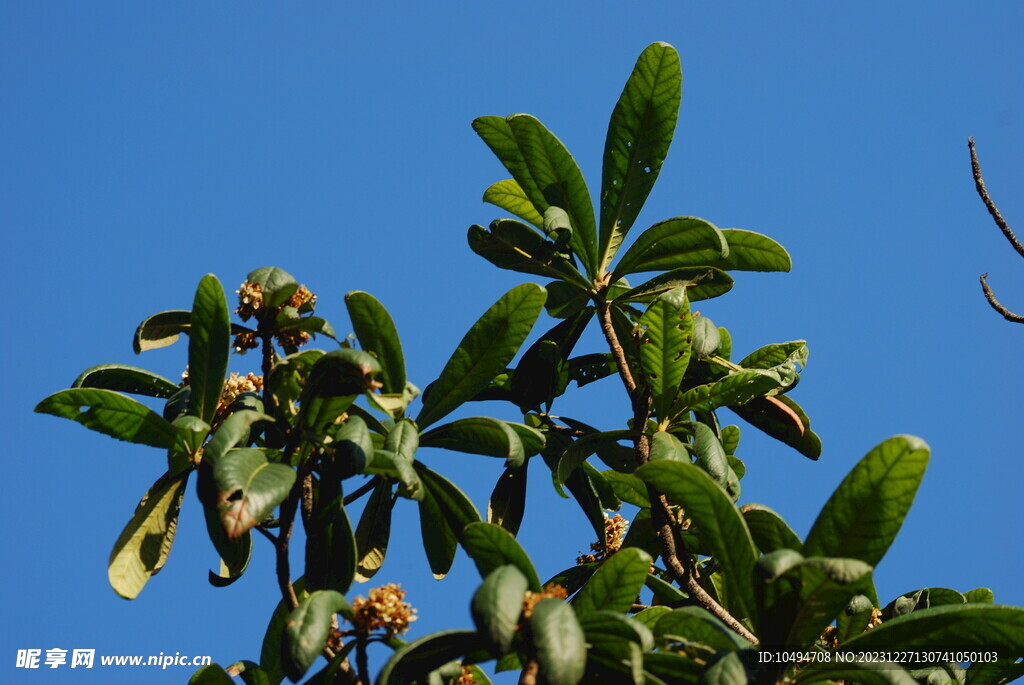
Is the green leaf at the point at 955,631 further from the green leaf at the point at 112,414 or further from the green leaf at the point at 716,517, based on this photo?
the green leaf at the point at 112,414

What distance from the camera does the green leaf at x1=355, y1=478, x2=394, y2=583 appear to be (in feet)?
15.0

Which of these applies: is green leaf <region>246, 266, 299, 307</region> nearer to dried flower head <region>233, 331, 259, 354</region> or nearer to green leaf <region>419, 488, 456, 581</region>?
dried flower head <region>233, 331, 259, 354</region>

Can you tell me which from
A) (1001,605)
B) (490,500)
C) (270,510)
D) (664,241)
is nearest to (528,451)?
(490,500)

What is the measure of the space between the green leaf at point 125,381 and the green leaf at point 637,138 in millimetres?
2030

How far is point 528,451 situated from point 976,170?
77.3 inches

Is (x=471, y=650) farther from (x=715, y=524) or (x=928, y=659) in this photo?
(x=928, y=659)

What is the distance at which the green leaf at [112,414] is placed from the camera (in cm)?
381

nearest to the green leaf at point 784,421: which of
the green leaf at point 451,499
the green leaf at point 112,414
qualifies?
the green leaf at point 451,499

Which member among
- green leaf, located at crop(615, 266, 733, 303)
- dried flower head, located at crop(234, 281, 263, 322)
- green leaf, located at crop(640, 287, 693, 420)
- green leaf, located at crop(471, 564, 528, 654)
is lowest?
green leaf, located at crop(471, 564, 528, 654)

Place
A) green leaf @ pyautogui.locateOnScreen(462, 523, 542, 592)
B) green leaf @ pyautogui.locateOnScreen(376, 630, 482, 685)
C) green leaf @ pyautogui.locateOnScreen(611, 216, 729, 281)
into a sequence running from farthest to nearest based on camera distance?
green leaf @ pyautogui.locateOnScreen(611, 216, 729, 281)
green leaf @ pyautogui.locateOnScreen(462, 523, 542, 592)
green leaf @ pyautogui.locateOnScreen(376, 630, 482, 685)

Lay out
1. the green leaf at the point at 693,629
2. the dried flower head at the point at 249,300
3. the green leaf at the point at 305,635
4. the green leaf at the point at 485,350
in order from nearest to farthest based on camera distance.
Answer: the green leaf at the point at 305,635
the green leaf at the point at 693,629
the dried flower head at the point at 249,300
the green leaf at the point at 485,350

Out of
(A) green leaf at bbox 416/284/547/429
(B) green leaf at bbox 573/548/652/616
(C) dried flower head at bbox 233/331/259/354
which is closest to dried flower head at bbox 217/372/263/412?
(C) dried flower head at bbox 233/331/259/354

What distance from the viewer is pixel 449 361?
4395mm

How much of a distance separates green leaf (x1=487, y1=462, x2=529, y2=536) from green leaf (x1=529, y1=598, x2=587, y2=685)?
1762 millimetres
